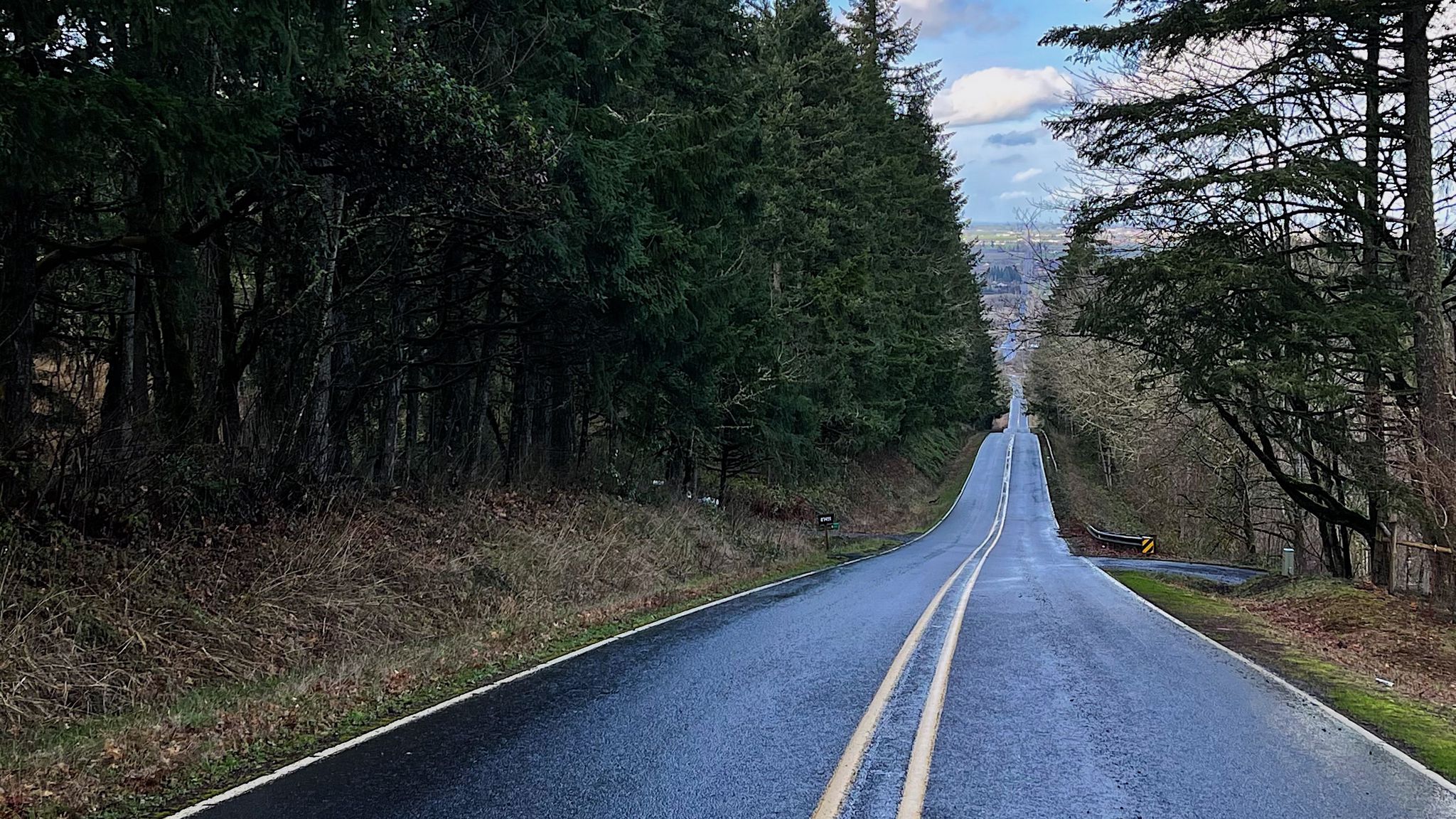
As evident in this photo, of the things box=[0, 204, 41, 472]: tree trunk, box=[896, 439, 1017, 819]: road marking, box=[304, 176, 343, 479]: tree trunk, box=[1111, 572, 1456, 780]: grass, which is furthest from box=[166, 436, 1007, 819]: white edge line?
box=[1111, 572, 1456, 780]: grass

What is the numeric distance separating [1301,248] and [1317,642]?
6.06 metres

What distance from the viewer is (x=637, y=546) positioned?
1731 centimetres

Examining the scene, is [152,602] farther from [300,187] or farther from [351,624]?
[300,187]

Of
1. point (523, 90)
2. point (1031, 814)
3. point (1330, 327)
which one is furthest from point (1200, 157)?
point (1031, 814)

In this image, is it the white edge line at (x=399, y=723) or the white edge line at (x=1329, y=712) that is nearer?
the white edge line at (x=399, y=723)

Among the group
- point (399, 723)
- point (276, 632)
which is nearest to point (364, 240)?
point (276, 632)

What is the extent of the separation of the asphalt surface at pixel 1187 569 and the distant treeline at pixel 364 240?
11626mm

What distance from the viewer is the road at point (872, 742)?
4.70m

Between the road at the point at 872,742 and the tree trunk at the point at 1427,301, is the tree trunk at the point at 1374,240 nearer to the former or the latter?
the tree trunk at the point at 1427,301

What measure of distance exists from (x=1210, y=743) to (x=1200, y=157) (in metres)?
11.6

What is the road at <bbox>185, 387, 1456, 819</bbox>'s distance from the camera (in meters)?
4.70

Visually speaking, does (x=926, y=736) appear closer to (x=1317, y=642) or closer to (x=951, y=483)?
(x=1317, y=642)

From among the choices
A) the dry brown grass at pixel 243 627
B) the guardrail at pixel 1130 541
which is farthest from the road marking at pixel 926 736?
the guardrail at pixel 1130 541

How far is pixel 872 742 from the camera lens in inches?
227
